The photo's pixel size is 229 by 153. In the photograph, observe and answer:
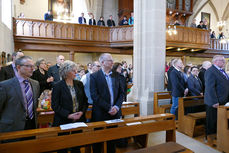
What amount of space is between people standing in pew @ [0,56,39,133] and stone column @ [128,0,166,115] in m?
3.96

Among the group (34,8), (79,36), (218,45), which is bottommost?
(218,45)

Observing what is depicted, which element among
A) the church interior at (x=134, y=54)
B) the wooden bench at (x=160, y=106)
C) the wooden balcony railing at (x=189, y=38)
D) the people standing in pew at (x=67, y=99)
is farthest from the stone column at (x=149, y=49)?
the wooden balcony railing at (x=189, y=38)

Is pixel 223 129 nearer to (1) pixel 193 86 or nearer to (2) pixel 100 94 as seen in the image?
(1) pixel 193 86

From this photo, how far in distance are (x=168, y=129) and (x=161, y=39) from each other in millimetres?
3897

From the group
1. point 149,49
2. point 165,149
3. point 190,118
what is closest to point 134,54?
point 149,49

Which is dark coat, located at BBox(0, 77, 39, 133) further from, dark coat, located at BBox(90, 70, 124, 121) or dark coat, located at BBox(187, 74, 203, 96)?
dark coat, located at BBox(187, 74, 203, 96)

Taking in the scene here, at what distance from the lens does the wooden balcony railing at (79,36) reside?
9789 millimetres

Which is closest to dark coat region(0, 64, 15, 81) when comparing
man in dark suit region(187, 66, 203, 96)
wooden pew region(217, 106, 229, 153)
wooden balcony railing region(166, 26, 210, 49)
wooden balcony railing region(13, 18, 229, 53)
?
wooden pew region(217, 106, 229, 153)

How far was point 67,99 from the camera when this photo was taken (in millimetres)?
2400

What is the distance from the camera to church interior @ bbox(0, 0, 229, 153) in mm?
2176

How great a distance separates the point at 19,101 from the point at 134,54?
4725 millimetres

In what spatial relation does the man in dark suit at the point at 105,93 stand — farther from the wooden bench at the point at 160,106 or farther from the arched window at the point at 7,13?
the arched window at the point at 7,13

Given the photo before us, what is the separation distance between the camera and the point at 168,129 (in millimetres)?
2643

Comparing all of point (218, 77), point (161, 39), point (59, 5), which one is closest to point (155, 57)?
point (161, 39)
